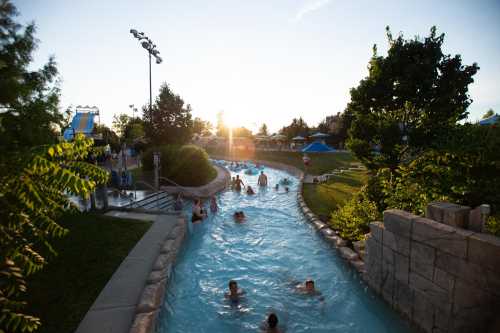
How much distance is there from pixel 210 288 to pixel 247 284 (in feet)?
4.27

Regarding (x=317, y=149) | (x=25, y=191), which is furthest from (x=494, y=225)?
(x=317, y=149)

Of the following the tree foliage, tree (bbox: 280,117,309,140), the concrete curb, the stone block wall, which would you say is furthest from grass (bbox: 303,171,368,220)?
tree (bbox: 280,117,309,140)

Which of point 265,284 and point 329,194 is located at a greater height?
point 329,194

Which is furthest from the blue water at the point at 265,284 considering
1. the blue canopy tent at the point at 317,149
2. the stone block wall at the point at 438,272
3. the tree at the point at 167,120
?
the blue canopy tent at the point at 317,149

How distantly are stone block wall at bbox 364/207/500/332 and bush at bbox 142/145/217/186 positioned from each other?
1578 cm

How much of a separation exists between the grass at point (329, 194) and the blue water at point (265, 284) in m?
1.22

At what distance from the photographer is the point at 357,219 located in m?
9.77

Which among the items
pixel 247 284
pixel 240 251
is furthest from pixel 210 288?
pixel 240 251

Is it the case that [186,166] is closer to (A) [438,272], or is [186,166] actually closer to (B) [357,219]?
(B) [357,219]

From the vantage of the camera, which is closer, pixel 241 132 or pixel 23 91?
pixel 23 91

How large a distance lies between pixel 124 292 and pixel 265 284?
4.55 metres

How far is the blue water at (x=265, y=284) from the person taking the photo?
6.95 m

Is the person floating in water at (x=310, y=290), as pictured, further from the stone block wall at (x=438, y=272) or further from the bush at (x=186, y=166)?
the bush at (x=186, y=166)

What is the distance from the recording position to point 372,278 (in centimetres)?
743
